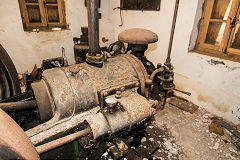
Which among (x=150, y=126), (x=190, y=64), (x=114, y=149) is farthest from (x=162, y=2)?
(x=114, y=149)

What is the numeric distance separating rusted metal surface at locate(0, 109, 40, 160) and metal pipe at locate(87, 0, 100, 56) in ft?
3.70

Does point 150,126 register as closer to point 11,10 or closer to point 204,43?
point 204,43

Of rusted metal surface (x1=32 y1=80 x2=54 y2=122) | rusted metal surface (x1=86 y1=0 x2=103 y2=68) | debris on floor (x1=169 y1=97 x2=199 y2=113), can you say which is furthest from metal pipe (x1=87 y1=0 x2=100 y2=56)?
debris on floor (x1=169 y1=97 x2=199 y2=113)

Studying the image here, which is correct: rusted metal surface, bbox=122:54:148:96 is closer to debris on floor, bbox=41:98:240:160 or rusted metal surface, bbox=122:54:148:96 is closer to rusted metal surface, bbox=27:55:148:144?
rusted metal surface, bbox=27:55:148:144

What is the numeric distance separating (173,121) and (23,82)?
3.27 meters

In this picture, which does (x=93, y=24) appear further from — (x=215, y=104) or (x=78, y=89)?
(x=215, y=104)

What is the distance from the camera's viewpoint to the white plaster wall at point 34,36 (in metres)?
3.35

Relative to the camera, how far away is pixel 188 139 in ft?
7.52

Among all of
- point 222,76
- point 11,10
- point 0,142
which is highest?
point 11,10

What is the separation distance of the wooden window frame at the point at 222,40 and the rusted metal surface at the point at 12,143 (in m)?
2.90

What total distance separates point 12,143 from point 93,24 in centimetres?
134

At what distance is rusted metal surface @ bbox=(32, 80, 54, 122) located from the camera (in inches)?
57.0

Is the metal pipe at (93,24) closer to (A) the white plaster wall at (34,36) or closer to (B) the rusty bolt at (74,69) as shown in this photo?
(B) the rusty bolt at (74,69)

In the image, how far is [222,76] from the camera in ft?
8.44
